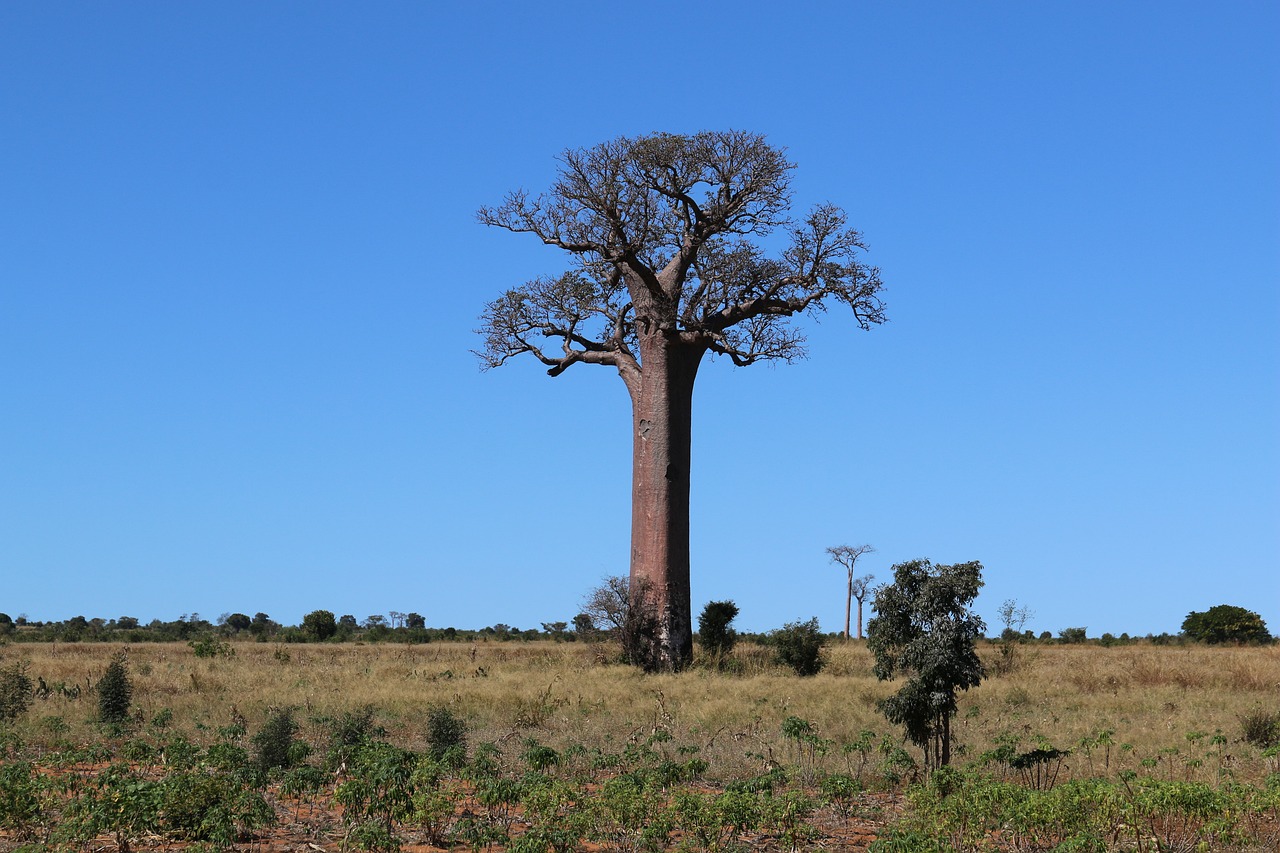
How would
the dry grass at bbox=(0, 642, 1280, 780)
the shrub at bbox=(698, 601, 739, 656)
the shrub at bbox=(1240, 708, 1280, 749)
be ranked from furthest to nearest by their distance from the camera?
1. the shrub at bbox=(698, 601, 739, 656)
2. the dry grass at bbox=(0, 642, 1280, 780)
3. the shrub at bbox=(1240, 708, 1280, 749)

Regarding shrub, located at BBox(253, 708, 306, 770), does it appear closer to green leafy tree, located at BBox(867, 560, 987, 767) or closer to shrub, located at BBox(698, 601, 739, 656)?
green leafy tree, located at BBox(867, 560, 987, 767)

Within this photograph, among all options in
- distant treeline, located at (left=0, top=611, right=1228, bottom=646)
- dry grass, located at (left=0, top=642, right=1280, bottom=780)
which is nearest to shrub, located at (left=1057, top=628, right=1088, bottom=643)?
distant treeline, located at (left=0, top=611, right=1228, bottom=646)

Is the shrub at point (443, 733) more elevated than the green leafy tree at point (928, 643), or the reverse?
the green leafy tree at point (928, 643)

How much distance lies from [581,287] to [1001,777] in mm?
15743

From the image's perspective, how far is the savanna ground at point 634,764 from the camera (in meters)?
8.16

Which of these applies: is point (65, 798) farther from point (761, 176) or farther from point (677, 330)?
point (761, 176)

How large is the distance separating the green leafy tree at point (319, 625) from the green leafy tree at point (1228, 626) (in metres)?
34.4

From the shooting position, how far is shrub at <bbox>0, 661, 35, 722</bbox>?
49.0 ft

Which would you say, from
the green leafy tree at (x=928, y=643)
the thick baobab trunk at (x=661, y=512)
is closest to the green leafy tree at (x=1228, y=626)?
the thick baobab trunk at (x=661, y=512)

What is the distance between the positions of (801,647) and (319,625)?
1142 inches

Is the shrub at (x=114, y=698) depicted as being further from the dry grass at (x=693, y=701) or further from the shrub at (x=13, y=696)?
the shrub at (x=13, y=696)

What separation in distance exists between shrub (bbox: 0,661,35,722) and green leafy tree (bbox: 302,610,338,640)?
30210mm

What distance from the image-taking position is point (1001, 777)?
11016 mm

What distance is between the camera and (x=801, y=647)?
2330cm
